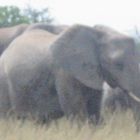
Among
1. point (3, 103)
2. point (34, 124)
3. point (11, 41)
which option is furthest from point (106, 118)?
point (11, 41)

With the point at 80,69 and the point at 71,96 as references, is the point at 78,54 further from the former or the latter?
the point at 71,96

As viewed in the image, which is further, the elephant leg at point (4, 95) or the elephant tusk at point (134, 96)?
the elephant leg at point (4, 95)

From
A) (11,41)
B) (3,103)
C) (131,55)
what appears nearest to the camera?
(131,55)

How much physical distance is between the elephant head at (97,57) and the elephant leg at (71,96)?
34mm

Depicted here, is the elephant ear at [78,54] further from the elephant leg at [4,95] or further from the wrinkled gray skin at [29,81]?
the elephant leg at [4,95]

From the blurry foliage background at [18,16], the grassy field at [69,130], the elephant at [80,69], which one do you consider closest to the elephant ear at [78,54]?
the elephant at [80,69]

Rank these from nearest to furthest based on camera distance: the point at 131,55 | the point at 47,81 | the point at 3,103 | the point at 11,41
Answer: the point at 131,55
the point at 47,81
the point at 3,103
the point at 11,41

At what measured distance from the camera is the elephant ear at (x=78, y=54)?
28.4 ft

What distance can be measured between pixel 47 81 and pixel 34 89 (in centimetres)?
26

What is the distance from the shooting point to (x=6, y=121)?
8.72 meters

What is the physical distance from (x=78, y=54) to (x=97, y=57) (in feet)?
0.65

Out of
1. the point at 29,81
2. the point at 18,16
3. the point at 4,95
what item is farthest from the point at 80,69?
A: the point at 18,16

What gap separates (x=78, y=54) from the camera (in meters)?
8.80

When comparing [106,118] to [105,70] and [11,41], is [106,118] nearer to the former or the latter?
[105,70]
